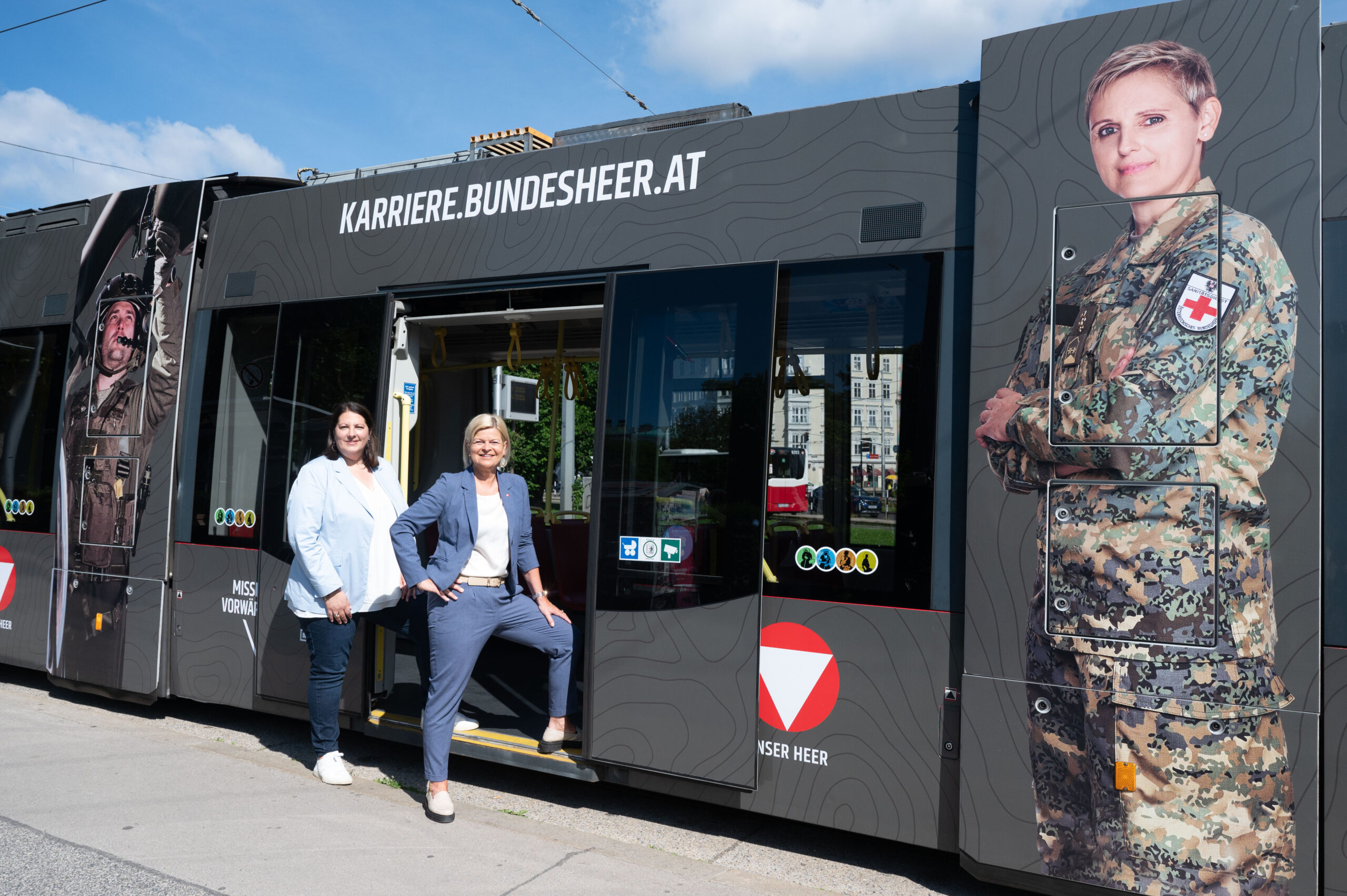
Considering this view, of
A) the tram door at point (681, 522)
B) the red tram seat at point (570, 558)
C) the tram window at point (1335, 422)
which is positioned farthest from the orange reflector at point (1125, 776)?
the red tram seat at point (570, 558)

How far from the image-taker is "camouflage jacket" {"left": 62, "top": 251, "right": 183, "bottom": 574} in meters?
5.67

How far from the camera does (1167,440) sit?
9.84 feet

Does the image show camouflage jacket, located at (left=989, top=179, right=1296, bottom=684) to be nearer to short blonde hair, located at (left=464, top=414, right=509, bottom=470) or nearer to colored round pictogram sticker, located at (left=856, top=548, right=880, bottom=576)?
colored round pictogram sticker, located at (left=856, top=548, right=880, bottom=576)

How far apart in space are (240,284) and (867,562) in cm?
408

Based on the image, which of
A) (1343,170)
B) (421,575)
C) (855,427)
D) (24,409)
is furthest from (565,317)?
(24,409)

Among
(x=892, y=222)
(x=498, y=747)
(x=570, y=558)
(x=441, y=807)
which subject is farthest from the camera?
(x=570, y=558)

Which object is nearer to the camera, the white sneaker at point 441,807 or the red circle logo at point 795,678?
the red circle logo at point 795,678

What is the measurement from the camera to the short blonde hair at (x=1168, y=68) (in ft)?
10.3

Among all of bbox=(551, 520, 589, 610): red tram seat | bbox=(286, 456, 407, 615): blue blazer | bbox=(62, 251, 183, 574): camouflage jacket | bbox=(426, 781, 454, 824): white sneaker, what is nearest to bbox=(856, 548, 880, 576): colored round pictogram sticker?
bbox=(426, 781, 454, 824): white sneaker

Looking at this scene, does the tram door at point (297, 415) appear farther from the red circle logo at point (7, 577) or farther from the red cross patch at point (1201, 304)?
the red cross patch at point (1201, 304)

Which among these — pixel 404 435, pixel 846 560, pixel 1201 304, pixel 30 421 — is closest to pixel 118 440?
pixel 30 421

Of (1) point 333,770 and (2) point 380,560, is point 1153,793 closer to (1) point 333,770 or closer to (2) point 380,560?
(2) point 380,560

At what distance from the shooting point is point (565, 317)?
4.80m

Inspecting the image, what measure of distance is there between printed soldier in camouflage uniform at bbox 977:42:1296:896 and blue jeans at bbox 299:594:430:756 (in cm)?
296
